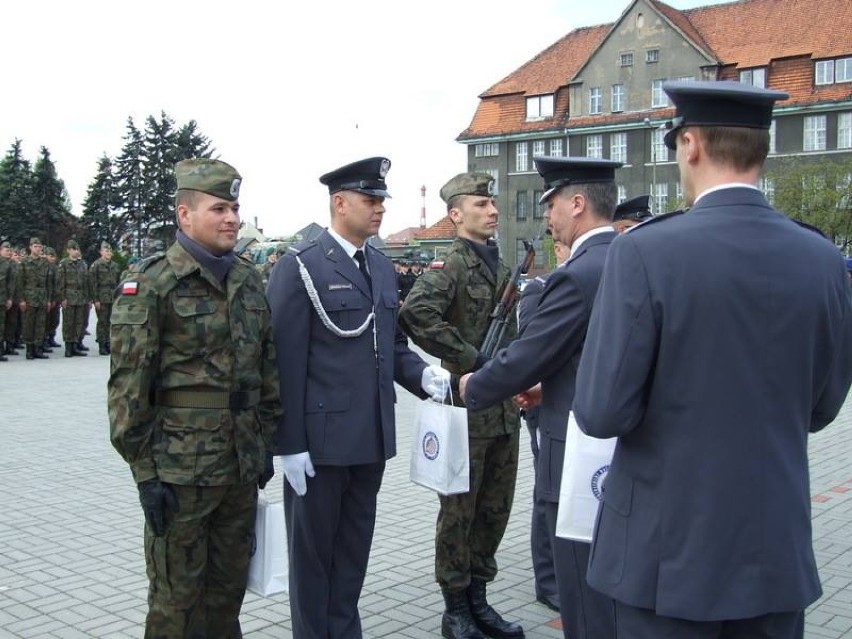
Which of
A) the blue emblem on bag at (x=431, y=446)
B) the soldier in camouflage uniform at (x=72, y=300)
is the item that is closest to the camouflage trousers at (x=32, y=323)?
the soldier in camouflage uniform at (x=72, y=300)

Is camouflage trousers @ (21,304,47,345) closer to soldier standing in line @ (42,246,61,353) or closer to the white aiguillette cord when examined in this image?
soldier standing in line @ (42,246,61,353)

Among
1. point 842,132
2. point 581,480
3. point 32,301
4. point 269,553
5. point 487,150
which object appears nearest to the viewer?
point 581,480

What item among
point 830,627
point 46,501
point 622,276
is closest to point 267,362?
point 622,276

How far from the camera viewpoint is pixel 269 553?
3.90 meters

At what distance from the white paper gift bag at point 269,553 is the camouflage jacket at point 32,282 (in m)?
17.1

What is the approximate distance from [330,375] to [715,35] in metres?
58.1

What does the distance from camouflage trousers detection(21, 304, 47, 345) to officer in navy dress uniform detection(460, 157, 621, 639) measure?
1748cm

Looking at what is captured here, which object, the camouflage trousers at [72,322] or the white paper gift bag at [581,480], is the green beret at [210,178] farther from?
the camouflage trousers at [72,322]

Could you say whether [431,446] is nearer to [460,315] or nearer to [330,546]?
[330,546]

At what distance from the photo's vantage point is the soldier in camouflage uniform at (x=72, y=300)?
65.9ft

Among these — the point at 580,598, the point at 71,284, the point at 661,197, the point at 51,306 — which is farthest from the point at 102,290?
the point at 661,197

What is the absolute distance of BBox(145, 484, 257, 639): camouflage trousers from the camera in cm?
363

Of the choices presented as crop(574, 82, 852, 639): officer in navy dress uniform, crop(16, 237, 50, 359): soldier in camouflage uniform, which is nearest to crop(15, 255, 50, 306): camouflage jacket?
crop(16, 237, 50, 359): soldier in camouflage uniform

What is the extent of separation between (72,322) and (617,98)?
44.0 m
